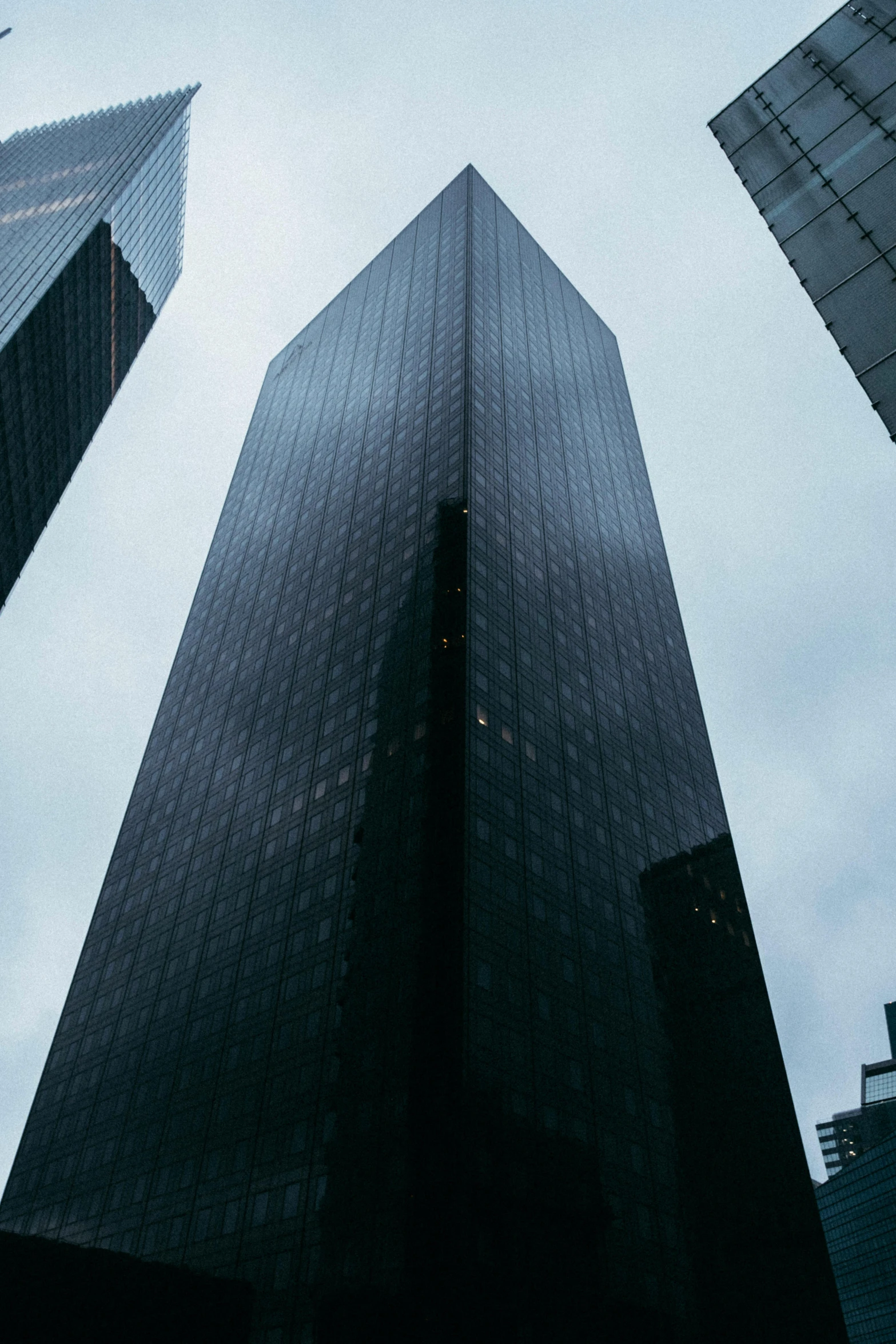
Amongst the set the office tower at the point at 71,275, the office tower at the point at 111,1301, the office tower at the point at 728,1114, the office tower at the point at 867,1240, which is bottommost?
the office tower at the point at 111,1301

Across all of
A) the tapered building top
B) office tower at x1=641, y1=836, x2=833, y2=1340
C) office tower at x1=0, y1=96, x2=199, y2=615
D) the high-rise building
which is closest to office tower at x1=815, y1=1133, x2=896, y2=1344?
office tower at x1=641, y1=836, x2=833, y2=1340

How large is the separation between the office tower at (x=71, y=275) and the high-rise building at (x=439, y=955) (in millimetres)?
40848

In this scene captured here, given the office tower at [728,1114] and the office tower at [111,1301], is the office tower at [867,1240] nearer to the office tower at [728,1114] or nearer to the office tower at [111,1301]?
the office tower at [728,1114]

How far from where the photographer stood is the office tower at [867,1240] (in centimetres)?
16562

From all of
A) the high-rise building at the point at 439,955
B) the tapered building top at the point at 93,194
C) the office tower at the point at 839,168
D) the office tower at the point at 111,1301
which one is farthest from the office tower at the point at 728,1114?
the tapered building top at the point at 93,194

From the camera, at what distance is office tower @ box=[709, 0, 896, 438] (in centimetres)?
2475

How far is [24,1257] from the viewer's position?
191 feet

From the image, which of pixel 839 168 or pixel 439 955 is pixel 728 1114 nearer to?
pixel 439 955

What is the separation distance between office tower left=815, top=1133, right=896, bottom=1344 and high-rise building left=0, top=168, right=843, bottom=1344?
116606 mm

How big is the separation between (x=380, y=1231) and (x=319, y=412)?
374 ft

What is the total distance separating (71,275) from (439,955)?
111199 millimetres

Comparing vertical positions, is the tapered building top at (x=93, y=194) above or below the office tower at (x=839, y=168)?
above

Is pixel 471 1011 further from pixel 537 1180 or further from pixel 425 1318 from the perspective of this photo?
pixel 425 1318

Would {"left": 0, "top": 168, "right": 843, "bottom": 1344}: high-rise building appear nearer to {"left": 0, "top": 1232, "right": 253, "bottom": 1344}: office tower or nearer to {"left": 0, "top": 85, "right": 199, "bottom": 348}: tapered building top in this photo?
{"left": 0, "top": 1232, "right": 253, "bottom": 1344}: office tower
